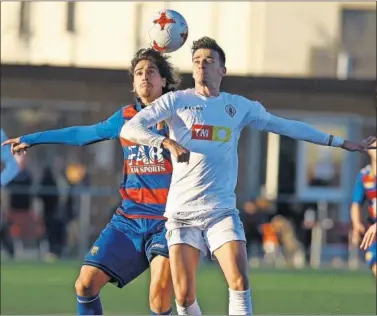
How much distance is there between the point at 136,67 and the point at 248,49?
51.6 ft

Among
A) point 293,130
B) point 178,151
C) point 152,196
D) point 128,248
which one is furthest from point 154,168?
point 178,151

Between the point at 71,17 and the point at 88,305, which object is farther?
the point at 71,17

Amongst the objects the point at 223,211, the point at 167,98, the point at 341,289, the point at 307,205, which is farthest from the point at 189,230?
the point at 307,205

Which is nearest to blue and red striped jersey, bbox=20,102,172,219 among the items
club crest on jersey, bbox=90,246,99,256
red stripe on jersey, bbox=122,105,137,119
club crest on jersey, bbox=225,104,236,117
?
red stripe on jersey, bbox=122,105,137,119

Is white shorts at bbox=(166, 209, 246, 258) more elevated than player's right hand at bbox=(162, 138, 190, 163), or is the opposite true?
player's right hand at bbox=(162, 138, 190, 163)

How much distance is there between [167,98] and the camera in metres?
7.78

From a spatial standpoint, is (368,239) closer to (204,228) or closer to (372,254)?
(372,254)

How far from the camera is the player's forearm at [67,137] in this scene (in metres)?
8.29

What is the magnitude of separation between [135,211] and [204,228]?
0.82 metres

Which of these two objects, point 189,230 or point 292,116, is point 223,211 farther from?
point 292,116

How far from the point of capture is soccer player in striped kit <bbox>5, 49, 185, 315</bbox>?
816cm

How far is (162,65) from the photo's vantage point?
27.7 feet

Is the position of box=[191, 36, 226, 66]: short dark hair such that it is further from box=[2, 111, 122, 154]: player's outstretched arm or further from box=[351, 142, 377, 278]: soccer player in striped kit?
box=[351, 142, 377, 278]: soccer player in striped kit

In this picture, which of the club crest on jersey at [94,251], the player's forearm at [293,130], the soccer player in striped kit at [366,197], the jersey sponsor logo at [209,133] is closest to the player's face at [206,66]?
the jersey sponsor logo at [209,133]
